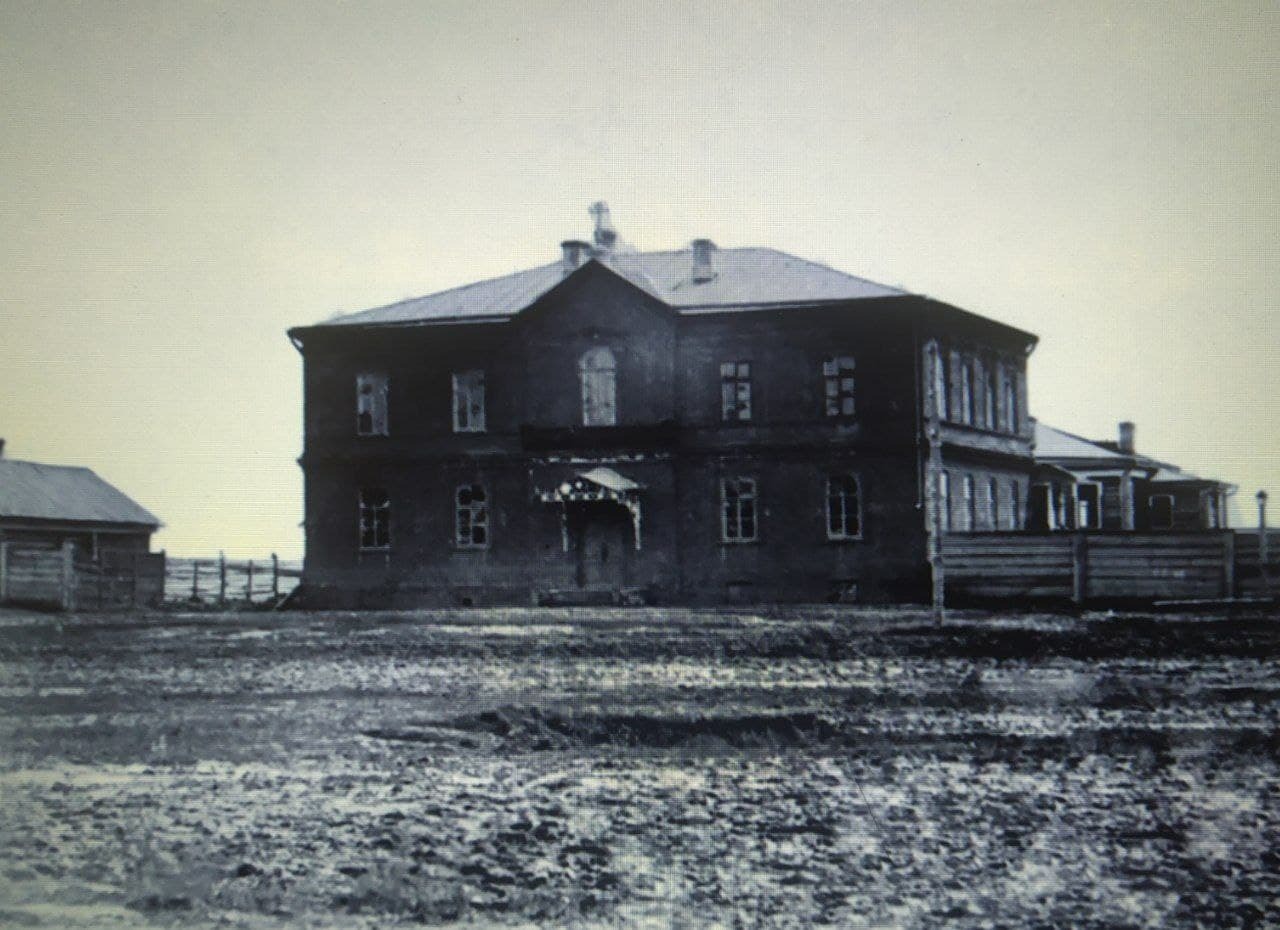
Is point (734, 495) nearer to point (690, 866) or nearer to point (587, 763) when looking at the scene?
point (587, 763)

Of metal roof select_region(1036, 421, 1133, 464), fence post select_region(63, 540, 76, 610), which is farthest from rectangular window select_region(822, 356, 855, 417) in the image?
fence post select_region(63, 540, 76, 610)

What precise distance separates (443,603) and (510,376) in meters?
4.57

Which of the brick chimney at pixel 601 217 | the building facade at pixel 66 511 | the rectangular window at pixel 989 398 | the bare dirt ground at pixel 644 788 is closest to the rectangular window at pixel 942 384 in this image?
the rectangular window at pixel 989 398

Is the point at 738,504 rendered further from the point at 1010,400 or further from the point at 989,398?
the point at 1010,400

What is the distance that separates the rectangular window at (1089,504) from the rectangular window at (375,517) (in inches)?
703

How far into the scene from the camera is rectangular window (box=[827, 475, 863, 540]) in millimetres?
24047

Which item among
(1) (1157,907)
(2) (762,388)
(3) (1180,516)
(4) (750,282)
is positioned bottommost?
(1) (1157,907)

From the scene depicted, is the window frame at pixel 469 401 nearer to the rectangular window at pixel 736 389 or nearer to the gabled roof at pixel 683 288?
the gabled roof at pixel 683 288

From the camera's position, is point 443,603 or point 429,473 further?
point 429,473

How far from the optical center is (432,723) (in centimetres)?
898

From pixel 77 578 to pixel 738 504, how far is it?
1292 cm

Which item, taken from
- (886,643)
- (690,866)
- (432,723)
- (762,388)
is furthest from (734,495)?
(690,866)

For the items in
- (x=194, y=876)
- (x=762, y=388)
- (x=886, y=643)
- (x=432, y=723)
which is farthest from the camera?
(x=762, y=388)

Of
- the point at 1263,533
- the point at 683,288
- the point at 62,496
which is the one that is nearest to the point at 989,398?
the point at 683,288
